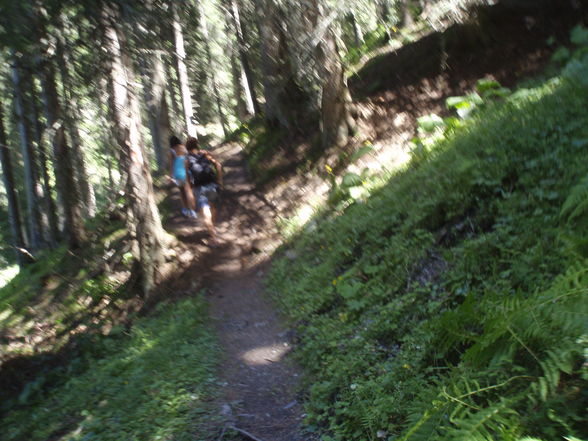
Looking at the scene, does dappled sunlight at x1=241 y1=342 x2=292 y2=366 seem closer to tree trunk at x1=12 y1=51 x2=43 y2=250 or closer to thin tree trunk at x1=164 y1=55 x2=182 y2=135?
thin tree trunk at x1=164 y1=55 x2=182 y2=135

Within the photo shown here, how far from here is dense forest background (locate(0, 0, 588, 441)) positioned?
3271 millimetres

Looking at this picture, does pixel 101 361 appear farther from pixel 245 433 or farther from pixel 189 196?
pixel 245 433

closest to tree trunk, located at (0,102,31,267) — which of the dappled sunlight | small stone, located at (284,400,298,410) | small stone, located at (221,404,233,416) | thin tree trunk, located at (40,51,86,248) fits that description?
thin tree trunk, located at (40,51,86,248)

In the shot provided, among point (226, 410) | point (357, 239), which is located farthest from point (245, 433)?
point (357, 239)

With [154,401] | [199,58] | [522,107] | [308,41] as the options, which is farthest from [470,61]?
[154,401]

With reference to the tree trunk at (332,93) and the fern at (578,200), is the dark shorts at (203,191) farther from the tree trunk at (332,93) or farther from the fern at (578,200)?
the fern at (578,200)

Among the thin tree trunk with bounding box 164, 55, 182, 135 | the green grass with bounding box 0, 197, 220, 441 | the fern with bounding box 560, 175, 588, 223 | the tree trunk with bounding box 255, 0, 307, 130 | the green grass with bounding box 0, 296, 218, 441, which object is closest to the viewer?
the fern with bounding box 560, 175, 588, 223

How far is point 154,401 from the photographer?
528 centimetres

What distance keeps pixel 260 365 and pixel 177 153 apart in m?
5.50

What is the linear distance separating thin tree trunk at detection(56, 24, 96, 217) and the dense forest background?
9 cm

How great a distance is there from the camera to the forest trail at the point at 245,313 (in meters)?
4.87

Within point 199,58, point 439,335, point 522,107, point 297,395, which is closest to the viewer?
point 439,335

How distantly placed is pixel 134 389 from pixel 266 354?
1615 mm

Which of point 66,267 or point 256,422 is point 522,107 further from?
point 66,267
